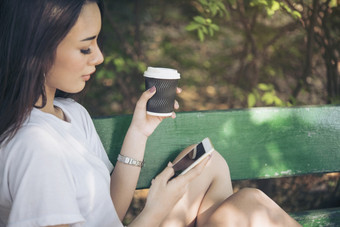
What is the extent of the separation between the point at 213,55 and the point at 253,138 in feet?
7.21

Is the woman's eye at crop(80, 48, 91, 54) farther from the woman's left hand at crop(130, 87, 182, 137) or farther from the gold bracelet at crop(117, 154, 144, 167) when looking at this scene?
the gold bracelet at crop(117, 154, 144, 167)

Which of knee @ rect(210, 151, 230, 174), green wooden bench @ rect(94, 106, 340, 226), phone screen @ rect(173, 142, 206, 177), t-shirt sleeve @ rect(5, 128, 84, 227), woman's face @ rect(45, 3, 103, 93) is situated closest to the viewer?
t-shirt sleeve @ rect(5, 128, 84, 227)

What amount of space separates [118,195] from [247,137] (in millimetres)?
762

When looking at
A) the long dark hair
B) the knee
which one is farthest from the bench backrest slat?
the long dark hair

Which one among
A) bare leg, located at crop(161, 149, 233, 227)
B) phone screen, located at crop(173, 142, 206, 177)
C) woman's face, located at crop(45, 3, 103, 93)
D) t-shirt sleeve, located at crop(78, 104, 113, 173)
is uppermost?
woman's face, located at crop(45, 3, 103, 93)

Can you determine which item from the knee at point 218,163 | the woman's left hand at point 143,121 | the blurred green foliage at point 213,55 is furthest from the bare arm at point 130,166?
the blurred green foliage at point 213,55

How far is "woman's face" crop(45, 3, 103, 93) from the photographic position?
1.40 metres

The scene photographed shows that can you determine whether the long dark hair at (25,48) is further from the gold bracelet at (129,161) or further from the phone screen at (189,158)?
the phone screen at (189,158)

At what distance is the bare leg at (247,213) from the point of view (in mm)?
1682

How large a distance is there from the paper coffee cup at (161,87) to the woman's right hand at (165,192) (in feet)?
0.80

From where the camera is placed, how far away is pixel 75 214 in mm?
1316

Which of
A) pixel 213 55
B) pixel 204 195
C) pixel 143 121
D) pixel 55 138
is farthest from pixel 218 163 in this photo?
pixel 213 55

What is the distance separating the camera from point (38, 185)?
1275 millimetres

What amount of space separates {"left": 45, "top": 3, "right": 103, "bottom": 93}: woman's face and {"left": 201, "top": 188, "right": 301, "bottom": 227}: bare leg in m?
0.76
